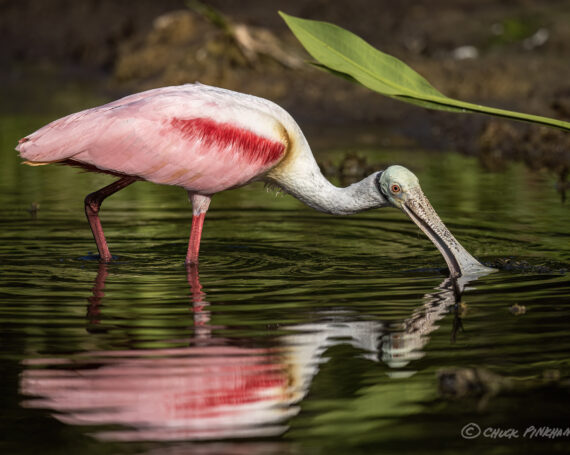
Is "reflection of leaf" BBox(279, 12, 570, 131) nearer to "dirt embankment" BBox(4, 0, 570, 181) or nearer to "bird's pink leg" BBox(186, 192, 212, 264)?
"bird's pink leg" BBox(186, 192, 212, 264)

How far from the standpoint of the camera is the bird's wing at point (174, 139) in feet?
26.4

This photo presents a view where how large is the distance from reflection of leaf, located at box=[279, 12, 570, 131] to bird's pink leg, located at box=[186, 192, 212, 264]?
6.98 ft

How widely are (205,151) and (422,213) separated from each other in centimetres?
152

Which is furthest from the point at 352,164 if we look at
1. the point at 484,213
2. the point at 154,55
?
the point at 154,55

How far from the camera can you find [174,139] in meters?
8.29

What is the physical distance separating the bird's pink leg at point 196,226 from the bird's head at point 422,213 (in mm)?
1271

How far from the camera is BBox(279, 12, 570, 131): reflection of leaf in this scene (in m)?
6.59

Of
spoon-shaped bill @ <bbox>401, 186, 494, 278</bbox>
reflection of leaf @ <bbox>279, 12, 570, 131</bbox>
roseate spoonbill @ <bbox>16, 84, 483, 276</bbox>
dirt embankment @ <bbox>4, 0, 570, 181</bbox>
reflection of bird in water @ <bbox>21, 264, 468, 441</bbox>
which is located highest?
dirt embankment @ <bbox>4, 0, 570, 181</bbox>

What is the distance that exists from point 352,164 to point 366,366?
797 centimetres

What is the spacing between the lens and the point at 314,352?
18.7 ft

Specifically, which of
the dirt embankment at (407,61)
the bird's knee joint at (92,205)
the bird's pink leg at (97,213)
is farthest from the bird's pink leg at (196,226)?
the dirt embankment at (407,61)

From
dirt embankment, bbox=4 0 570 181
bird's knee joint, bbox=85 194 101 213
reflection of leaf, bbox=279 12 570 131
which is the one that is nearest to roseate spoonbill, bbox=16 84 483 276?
bird's knee joint, bbox=85 194 101 213

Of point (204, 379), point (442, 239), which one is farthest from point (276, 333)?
point (442, 239)

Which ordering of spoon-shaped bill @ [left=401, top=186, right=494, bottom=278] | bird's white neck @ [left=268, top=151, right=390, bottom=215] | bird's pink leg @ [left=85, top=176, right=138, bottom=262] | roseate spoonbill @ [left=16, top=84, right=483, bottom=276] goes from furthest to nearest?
bird's pink leg @ [left=85, top=176, right=138, bottom=262]
bird's white neck @ [left=268, top=151, right=390, bottom=215]
roseate spoonbill @ [left=16, top=84, right=483, bottom=276]
spoon-shaped bill @ [left=401, top=186, right=494, bottom=278]
